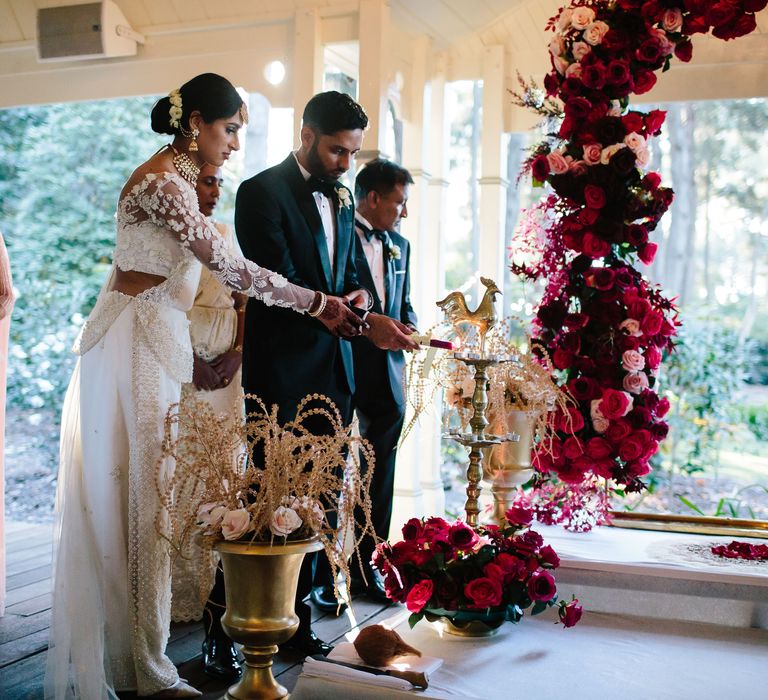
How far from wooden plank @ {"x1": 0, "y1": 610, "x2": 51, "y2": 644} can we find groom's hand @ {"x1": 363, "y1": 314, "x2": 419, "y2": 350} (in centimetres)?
174

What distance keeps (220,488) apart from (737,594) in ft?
6.46

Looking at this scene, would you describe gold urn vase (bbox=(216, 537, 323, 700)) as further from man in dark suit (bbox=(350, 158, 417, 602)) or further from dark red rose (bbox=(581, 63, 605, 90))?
dark red rose (bbox=(581, 63, 605, 90))

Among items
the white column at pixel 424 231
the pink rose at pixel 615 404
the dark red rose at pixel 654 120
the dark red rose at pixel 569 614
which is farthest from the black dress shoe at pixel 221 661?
the dark red rose at pixel 654 120

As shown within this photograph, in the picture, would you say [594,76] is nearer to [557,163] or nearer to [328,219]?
[557,163]

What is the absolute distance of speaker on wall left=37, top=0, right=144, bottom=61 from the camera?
15.8 ft

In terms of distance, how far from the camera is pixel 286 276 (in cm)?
323

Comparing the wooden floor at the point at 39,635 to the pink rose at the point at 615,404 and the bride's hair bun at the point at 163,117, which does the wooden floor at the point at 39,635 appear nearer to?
the pink rose at the point at 615,404

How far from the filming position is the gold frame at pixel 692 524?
13.5ft

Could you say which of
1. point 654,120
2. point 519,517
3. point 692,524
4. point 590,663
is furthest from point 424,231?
point 590,663

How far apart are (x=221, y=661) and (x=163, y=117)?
1715mm

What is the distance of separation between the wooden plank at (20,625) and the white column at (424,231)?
181 centimetres

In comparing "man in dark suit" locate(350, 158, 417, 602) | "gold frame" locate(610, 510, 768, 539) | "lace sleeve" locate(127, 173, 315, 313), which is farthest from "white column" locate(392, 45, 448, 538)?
"lace sleeve" locate(127, 173, 315, 313)

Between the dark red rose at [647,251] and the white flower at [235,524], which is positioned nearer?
the white flower at [235,524]

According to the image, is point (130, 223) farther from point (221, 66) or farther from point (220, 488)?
point (221, 66)
